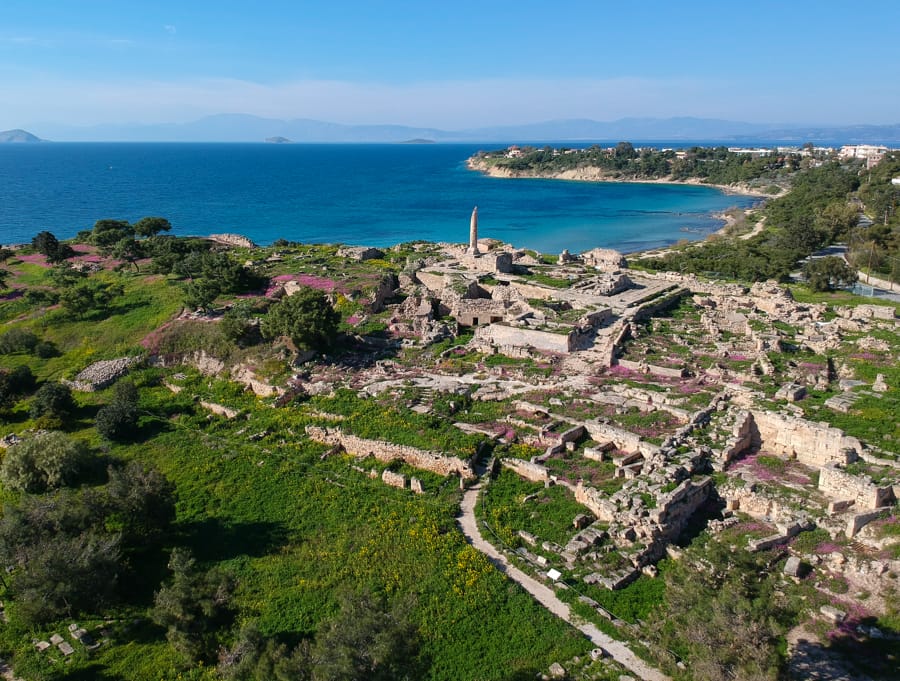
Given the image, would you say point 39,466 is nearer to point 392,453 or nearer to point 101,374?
point 101,374

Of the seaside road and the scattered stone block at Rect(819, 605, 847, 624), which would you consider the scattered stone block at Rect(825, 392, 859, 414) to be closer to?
the scattered stone block at Rect(819, 605, 847, 624)

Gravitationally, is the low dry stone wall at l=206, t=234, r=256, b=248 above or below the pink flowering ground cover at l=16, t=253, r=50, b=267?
above

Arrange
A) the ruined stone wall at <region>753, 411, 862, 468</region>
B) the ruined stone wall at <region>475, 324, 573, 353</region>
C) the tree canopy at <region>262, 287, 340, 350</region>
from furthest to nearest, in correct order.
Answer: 1. the tree canopy at <region>262, 287, 340, 350</region>
2. the ruined stone wall at <region>475, 324, 573, 353</region>
3. the ruined stone wall at <region>753, 411, 862, 468</region>

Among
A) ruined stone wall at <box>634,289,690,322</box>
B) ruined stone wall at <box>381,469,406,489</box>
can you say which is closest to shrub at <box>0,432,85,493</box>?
ruined stone wall at <box>381,469,406,489</box>

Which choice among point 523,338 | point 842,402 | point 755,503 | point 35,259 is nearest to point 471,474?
point 755,503

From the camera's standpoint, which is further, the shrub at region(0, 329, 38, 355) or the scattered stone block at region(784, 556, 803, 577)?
the shrub at region(0, 329, 38, 355)

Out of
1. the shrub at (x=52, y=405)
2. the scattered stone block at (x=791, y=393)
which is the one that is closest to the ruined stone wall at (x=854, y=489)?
the scattered stone block at (x=791, y=393)

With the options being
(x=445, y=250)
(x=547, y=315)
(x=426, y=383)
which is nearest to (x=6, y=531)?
(x=426, y=383)
